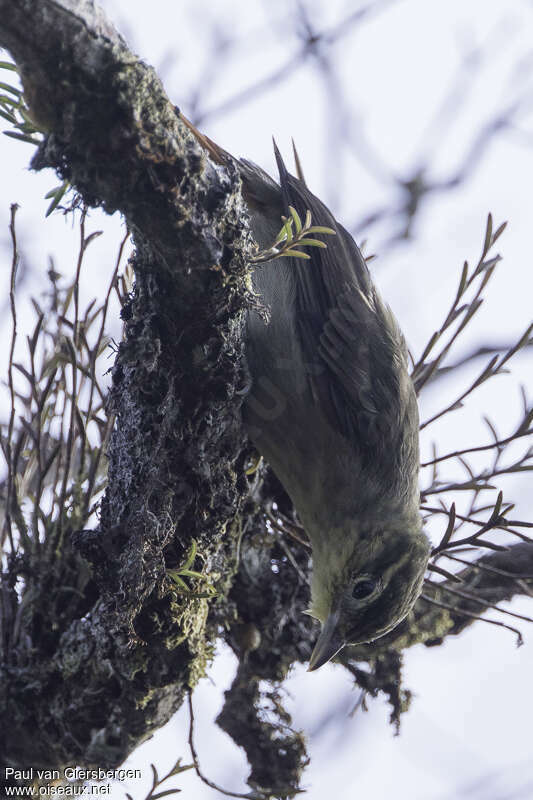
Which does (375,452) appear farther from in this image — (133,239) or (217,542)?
(133,239)

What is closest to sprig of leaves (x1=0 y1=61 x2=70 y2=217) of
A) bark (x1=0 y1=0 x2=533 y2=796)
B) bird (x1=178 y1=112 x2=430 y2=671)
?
bark (x1=0 y1=0 x2=533 y2=796)

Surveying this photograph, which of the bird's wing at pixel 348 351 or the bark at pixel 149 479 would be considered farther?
the bird's wing at pixel 348 351

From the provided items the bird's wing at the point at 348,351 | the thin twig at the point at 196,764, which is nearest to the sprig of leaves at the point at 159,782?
the thin twig at the point at 196,764

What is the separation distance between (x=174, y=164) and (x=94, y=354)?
115cm

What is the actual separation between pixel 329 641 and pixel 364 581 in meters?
0.32

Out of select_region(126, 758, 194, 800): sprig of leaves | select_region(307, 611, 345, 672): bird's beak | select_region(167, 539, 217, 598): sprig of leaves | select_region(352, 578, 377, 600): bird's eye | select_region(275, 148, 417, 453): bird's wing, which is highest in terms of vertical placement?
select_region(275, 148, 417, 453): bird's wing

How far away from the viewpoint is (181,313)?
239 cm

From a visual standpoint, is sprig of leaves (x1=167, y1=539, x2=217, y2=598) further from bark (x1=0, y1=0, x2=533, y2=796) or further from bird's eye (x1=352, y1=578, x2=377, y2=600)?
bird's eye (x1=352, y1=578, x2=377, y2=600)

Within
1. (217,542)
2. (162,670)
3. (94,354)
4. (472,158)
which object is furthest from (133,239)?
(472,158)

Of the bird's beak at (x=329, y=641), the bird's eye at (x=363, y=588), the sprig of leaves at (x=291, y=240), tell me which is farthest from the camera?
the bird's eye at (x=363, y=588)

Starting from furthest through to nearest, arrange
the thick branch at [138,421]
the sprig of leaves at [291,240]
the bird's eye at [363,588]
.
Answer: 1. the bird's eye at [363,588]
2. the sprig of leaves at [291,240]
3. the thick branch at [138,421]

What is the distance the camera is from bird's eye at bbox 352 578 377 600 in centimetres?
350

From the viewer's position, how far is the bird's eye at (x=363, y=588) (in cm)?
350

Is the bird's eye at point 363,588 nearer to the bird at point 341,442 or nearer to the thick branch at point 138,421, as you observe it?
the bird at point 341,442
